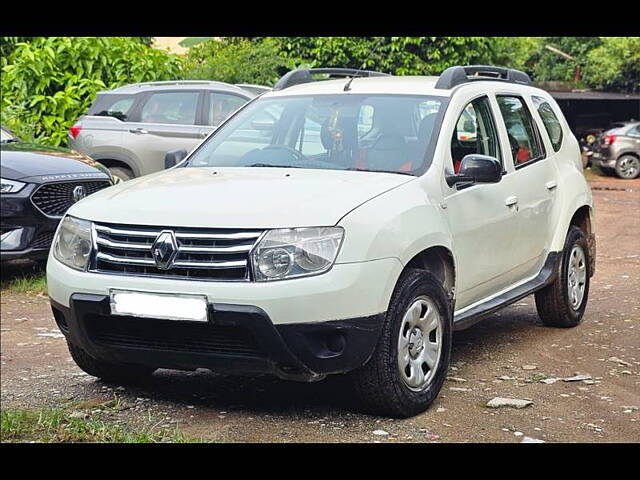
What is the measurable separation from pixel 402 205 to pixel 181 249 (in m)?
1.11

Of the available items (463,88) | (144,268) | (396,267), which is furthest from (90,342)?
(463,88)

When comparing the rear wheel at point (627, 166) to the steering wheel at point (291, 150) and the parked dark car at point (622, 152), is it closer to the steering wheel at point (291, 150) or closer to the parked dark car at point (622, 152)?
Result: the parked dark car at point (622, 152)

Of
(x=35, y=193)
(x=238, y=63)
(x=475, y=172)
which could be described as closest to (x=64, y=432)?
(x=475, y=172)

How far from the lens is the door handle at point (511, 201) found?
6.33 meters

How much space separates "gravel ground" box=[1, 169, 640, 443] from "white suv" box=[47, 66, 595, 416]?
21 centimetres

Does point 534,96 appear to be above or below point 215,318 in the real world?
above

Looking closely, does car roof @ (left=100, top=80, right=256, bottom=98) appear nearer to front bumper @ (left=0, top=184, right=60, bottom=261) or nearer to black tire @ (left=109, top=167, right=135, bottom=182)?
black tire @ (left=109, top=167, right=135, bottom=182)

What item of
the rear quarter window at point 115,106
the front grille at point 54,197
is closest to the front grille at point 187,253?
the front grille at point 54,197

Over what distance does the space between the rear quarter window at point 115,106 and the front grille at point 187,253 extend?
330 inches

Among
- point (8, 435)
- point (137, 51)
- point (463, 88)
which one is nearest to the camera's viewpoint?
point (8, 435)

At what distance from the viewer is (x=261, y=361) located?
Result: 4.79 m

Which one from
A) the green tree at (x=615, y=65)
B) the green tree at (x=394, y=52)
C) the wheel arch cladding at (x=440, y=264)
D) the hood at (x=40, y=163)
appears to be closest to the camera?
the wheel arch cladding at (x=440, y=264)

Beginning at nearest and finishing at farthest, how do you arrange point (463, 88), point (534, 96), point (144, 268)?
point (144, 268) < point (463, 88) < point (534, 96)

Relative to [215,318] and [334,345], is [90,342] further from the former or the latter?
[334,345]
